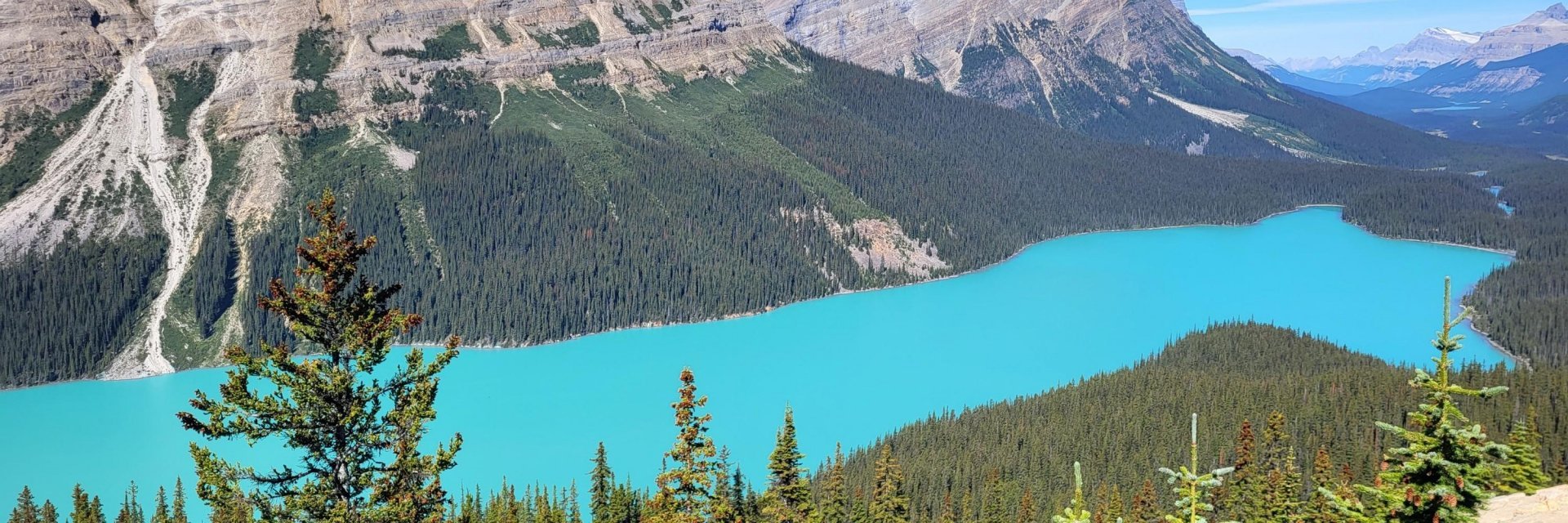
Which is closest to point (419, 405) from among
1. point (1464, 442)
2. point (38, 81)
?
point (1464, 442)

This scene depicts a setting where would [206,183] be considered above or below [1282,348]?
above

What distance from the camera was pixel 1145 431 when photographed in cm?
8281

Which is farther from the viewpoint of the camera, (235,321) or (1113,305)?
(1113,305)

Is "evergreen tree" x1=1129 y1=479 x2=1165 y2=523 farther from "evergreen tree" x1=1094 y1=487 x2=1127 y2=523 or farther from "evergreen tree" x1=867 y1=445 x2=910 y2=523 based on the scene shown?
"evergreen tree" x1=867 y1=445 x2=910 y2=523

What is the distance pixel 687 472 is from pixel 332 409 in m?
11.5

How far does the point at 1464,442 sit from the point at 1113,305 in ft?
447

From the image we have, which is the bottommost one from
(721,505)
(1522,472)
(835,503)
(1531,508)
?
(835,503)

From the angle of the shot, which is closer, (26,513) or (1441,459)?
(1441,459)

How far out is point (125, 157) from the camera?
144750mm

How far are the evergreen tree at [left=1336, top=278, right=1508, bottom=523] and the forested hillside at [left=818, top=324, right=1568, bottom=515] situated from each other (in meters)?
44.7

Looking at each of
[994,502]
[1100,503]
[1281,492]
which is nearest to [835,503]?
[994,502]

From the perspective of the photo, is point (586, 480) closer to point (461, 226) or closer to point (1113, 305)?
point (461, 226)

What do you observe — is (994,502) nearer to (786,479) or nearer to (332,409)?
(786,479)

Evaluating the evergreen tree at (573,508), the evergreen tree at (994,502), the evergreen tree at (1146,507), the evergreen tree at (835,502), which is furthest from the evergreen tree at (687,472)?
the evergreen tree at (994,502)
